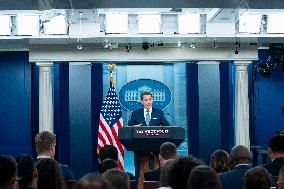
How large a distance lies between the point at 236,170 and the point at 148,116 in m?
4.09

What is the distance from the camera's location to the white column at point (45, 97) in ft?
37.2

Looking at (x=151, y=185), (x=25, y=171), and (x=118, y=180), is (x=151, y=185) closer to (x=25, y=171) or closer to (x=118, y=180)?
(x=25, y=171)

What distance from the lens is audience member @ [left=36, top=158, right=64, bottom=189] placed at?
3.65 m

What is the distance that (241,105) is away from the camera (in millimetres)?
11398

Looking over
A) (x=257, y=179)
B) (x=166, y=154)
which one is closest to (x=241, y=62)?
(x=166, y=154)

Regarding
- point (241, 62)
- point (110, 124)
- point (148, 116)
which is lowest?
point (110, 124)

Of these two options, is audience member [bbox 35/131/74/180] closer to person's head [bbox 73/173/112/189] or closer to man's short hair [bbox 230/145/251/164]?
man's short hair [bbox 230/145/251/164]

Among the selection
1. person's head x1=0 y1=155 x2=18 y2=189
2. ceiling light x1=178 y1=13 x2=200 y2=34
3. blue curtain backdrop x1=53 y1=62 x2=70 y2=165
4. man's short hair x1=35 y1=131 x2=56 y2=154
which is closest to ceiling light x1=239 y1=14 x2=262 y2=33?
ceiling light x1=178 y1=13 x2=200 y2=34

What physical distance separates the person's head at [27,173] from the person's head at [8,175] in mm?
515

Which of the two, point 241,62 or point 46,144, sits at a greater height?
point 241,62

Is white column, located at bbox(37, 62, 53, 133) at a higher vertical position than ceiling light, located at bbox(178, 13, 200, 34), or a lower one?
lower

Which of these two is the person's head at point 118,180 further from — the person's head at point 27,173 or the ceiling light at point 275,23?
the ceiling light at point 275,23

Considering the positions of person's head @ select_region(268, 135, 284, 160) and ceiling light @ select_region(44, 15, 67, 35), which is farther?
ceiling light @ select_region(44, 15, 67, 35)

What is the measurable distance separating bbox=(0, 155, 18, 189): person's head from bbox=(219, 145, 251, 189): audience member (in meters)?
1.78
